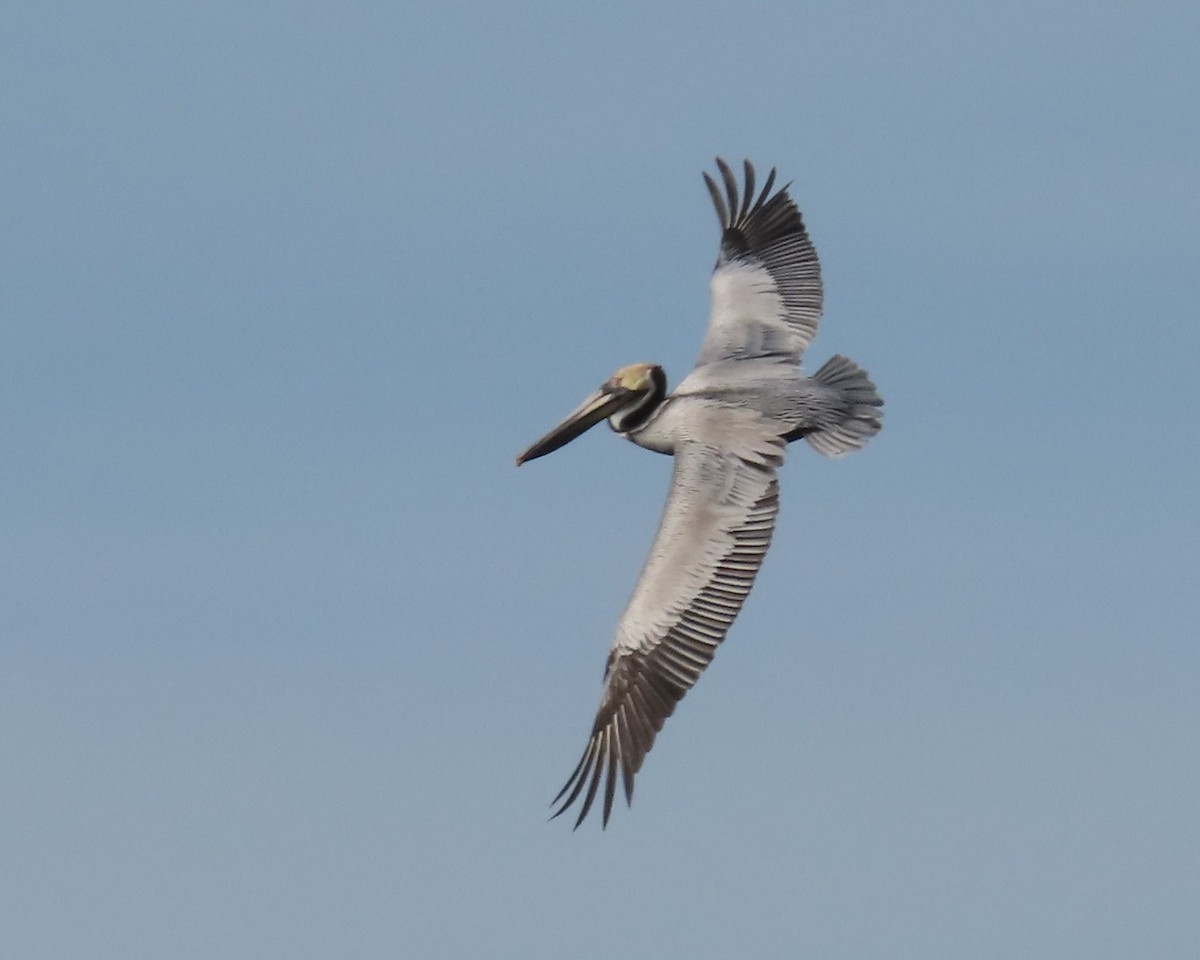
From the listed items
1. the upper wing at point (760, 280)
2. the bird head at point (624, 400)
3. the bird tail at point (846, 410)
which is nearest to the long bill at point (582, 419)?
the bird head at point (624, 400)

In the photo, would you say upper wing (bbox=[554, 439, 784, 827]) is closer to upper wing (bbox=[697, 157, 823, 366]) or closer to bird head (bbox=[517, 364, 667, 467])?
bird head (bbox=[517, 364, 667, 467])

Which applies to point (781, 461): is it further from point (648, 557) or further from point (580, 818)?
point (580, 818)

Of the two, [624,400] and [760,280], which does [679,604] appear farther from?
[760,280]

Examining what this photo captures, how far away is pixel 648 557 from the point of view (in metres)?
22.2

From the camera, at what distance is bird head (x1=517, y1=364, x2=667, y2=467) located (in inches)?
967

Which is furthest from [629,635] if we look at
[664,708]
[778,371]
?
[778,371]

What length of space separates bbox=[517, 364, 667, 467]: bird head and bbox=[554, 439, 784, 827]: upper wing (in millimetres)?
2070

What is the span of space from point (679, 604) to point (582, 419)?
3.86 meters

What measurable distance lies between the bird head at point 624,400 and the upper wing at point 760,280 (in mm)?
519

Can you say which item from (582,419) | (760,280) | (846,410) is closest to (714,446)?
(846,410)

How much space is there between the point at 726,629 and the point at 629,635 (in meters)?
0.84

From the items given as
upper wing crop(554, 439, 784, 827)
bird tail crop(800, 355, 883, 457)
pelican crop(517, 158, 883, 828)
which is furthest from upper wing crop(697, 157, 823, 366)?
upper wing crop(554, 439, 784, 827)

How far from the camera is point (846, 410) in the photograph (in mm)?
23625

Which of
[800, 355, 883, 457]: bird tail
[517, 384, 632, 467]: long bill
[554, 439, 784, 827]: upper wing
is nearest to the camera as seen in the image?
[554, 439, 784, 827]: upper wing
